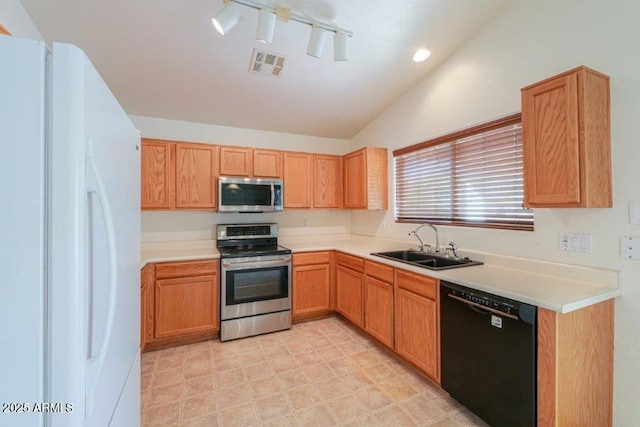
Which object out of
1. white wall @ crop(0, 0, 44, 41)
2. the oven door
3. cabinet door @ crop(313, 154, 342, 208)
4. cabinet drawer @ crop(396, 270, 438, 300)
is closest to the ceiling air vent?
cabinet door @ crop(313, 154, 342, 208)

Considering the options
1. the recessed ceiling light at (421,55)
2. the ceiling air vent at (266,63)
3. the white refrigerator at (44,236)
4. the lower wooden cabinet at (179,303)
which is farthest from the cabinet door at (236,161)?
the white refrigerator at (44,236)

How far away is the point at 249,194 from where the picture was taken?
3.29m

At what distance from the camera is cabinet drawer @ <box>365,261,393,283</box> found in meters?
2.53

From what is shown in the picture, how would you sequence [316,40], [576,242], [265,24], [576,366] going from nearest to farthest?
[576,366] → [576,242] → [265,24] → [316,40]

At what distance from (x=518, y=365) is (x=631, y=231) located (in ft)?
3.21

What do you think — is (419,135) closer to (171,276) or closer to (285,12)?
(285,12)

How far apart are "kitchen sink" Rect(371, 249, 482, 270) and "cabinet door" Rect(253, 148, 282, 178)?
1.64 m

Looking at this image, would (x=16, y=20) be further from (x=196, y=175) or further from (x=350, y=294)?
(x=350, y=294)

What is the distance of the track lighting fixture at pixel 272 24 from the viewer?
182cm

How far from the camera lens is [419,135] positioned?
9.87ft

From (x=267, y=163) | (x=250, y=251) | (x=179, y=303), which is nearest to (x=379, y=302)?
(x=250, y=251)

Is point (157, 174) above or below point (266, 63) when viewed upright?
below

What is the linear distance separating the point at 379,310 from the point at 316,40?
92.9 inches

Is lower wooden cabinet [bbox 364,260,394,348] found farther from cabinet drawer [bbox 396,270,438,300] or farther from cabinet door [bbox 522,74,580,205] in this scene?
cabinet door [bbox 522,74,580,205]
